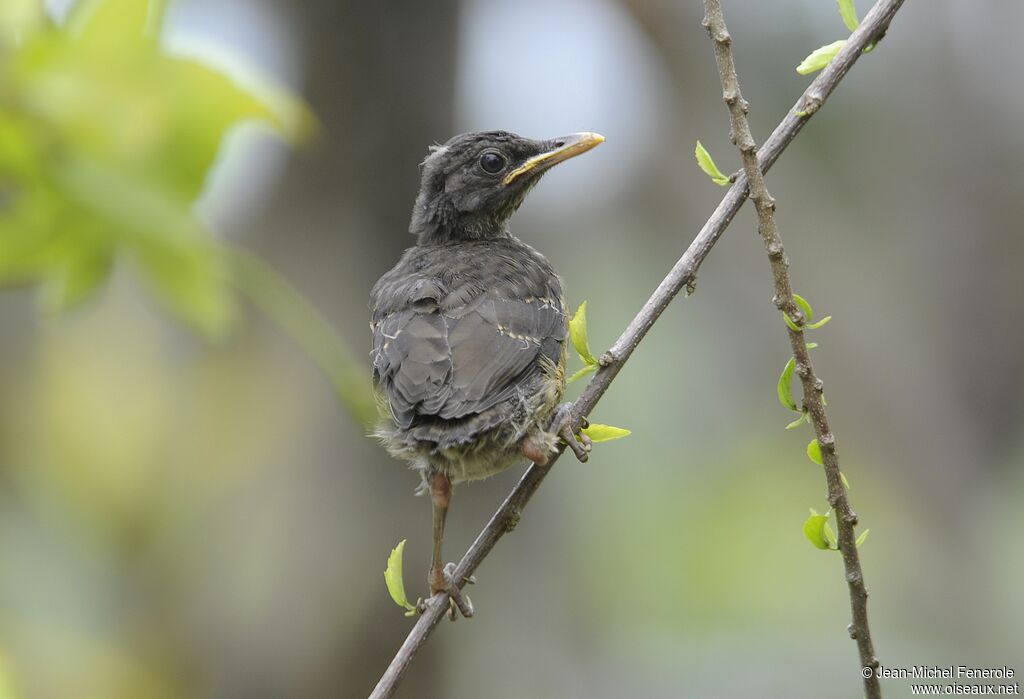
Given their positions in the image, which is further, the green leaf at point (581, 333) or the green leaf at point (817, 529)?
the green leaf at point (581, 333)

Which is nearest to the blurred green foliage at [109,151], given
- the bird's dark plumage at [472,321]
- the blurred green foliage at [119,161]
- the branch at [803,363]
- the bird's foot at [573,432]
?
the blurred green foliage at [119,161]

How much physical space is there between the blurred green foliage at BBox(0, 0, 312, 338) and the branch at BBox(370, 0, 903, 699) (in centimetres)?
128

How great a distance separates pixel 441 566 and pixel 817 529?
1232 mm

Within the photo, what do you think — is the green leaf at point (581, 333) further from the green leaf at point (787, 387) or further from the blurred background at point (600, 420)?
the blurred background at point (600, 420)

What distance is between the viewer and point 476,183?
4.26m

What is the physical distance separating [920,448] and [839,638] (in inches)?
56.4

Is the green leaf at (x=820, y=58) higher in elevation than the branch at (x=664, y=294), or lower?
higher

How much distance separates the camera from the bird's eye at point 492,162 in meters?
4.23

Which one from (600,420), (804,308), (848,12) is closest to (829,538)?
(804,308)

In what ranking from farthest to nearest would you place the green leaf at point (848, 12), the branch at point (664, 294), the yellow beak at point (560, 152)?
1. the yellow beak at point (560, 152)
2. the branch at point (664, 294)
3. the green leaf at point (848, 12)

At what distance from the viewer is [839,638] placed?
256 inches

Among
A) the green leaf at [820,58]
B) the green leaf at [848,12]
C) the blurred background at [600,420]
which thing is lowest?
the blurred background at [600,420]

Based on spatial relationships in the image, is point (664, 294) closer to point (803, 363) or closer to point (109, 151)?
point (803, 363)

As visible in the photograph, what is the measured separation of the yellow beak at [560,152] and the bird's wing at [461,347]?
49 cm
